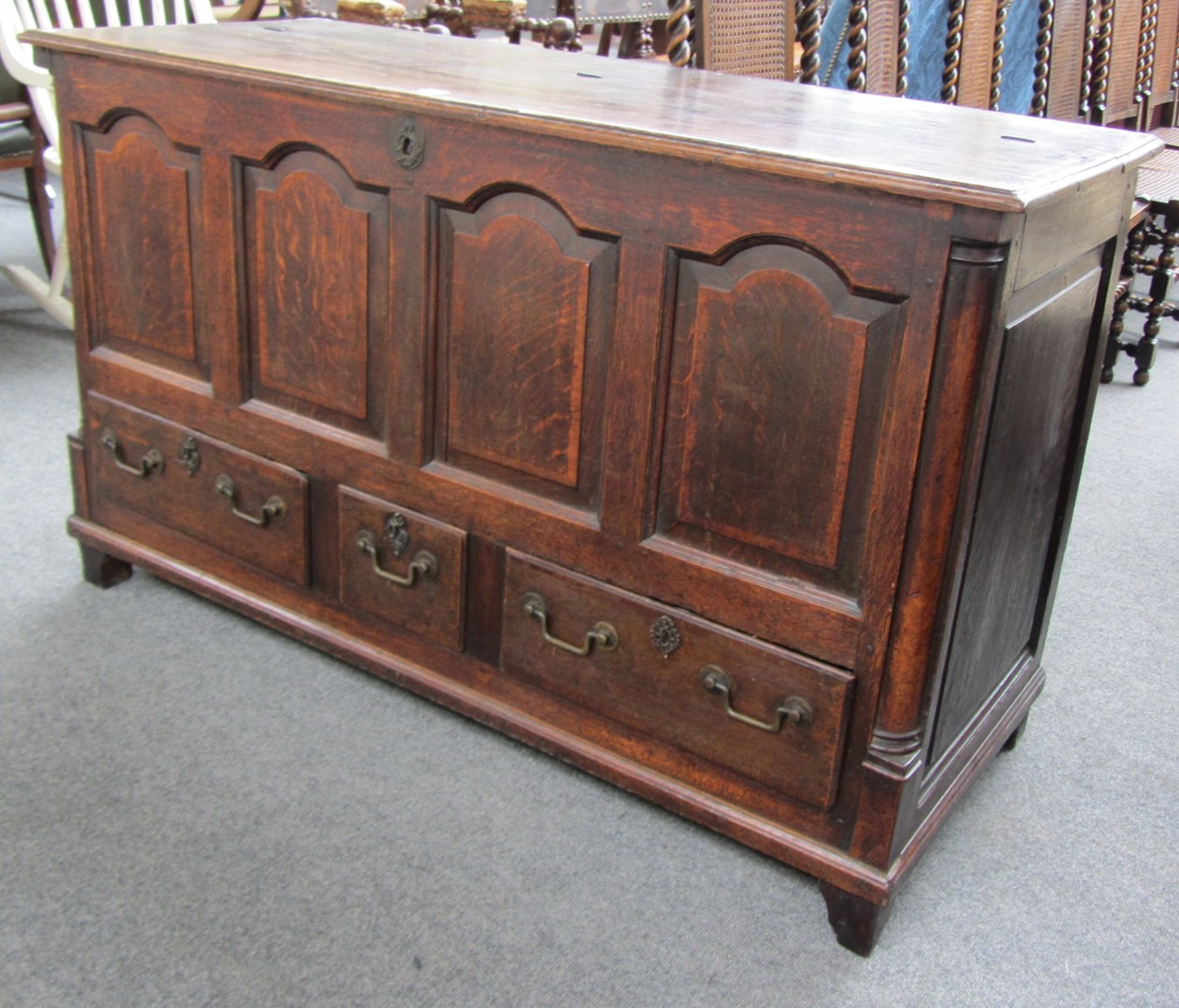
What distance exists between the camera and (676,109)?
154cm

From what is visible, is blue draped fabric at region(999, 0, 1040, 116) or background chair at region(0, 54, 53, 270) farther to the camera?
blue draped fabric at region(999, 0, 1040, 116)

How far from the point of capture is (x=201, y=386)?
1913mm

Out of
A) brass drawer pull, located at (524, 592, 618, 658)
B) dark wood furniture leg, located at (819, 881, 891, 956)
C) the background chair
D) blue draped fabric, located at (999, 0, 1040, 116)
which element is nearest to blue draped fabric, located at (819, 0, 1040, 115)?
blue draped fabric, located at (999, 0, 1040, 116)

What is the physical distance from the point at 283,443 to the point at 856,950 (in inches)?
40.7

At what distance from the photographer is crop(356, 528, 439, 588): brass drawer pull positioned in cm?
174

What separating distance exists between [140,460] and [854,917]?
4.20 feet

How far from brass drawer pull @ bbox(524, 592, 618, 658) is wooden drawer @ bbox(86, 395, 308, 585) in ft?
1.34

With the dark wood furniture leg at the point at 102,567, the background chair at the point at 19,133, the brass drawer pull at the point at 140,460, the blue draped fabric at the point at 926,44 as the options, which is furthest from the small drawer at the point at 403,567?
the blue draped fabric at the point at 926,44

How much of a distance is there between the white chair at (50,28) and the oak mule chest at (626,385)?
1163mm

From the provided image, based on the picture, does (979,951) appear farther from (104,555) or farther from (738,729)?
(104,555)

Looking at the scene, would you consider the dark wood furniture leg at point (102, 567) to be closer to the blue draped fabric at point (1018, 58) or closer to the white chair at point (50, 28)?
the white chair at point (50, 28)

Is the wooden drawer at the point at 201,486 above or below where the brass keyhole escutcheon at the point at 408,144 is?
below

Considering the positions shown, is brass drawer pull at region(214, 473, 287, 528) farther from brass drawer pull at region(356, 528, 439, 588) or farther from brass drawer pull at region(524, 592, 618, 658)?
brass drawer pull at region(524, 592, 618, 658)

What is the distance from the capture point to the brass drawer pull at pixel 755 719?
57.5 inches
